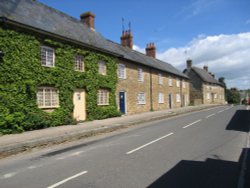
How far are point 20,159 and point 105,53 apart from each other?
1532 cm

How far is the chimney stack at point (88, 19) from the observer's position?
25.9 meters

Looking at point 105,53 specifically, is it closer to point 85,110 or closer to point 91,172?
point 85,110

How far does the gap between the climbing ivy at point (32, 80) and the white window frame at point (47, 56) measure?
0.27 m

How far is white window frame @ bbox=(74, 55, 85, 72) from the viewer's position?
19.1m

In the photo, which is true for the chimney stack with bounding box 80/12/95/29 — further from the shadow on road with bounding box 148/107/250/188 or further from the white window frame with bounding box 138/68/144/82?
the shadow on road with bounding box 148/107/250/188

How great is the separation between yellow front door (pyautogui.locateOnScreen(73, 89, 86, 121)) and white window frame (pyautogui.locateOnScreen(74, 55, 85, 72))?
67.9 inches

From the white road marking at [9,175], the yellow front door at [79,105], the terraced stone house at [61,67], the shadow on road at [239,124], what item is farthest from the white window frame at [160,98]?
the white road marking at [9,175]

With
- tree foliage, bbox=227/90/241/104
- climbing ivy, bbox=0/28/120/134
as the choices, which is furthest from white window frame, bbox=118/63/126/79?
tree foliage, bbox=227/90/241/104

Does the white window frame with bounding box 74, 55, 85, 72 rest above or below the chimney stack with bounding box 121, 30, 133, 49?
below

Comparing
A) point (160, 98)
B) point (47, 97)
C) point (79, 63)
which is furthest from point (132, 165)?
point (160, 98)

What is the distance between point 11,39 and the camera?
14.1 metres

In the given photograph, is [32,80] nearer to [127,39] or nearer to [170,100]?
[127,39]

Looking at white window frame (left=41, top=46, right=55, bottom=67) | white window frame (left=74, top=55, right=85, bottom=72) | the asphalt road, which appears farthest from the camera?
white window frame (left=74, top=55, right=85, bottom=72)

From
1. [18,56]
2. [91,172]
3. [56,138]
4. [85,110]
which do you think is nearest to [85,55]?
[85,110]
